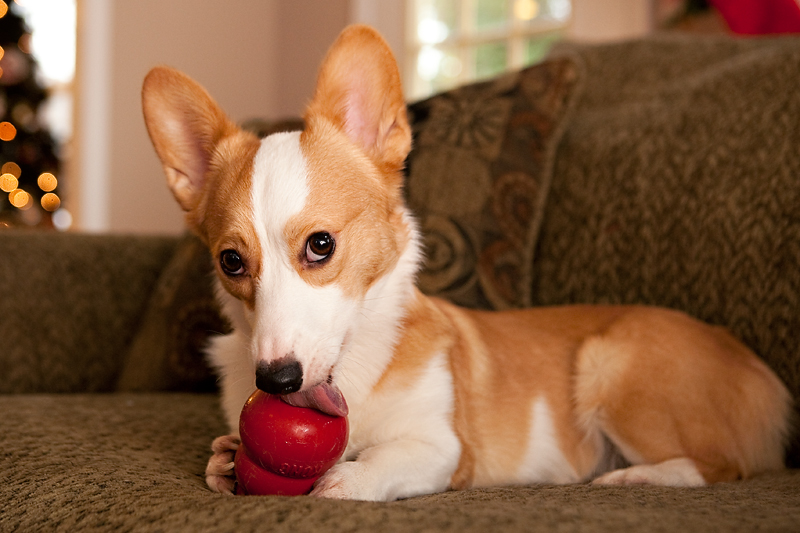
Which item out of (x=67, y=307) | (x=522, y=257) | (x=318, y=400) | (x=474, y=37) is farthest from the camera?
(x=474, y=37)

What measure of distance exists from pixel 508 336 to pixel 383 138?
1.70 feet

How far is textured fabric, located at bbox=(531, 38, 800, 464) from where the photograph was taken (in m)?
1.43

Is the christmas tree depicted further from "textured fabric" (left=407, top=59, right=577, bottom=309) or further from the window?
"textured fabric" (left=407, top=59, right=577, bottom=309)

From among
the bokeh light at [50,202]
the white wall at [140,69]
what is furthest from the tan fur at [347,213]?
the bokeh light at [50,202]

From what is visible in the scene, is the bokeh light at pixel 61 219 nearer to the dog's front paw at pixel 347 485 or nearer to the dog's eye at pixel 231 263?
the dog's eye at pixel 231 263

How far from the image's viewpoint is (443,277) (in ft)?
5.74

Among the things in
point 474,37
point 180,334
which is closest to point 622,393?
point 180,334

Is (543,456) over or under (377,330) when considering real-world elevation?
under

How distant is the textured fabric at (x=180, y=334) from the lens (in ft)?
6.08

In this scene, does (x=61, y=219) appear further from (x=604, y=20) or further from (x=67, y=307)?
(x=604, y=20)

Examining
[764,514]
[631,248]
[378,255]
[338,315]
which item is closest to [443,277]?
[631,248]

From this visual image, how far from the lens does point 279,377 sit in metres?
0.91

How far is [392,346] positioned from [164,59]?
12.8 ft

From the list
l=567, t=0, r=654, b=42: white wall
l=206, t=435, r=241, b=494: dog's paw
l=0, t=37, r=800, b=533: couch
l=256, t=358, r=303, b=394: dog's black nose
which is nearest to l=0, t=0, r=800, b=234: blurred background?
l=567, t=0, r=654, b=42: white wall
